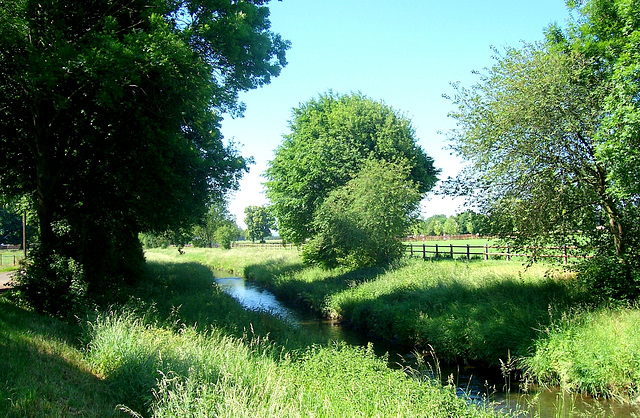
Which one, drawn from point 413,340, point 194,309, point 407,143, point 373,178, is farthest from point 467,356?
point 407,143

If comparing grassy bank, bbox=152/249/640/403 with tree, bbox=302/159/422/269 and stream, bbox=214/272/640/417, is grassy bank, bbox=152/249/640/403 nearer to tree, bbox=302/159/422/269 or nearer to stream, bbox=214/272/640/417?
stream, bbox=214/272/640/417

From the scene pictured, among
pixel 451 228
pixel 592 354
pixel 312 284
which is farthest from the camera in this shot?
pixel 451 228

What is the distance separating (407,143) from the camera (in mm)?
30203

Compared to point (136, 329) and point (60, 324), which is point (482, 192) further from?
point (60, 324)

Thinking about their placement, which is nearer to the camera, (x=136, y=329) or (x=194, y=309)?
(x=136, y=329)

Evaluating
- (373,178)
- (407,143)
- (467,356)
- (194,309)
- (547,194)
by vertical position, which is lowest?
(467,356)

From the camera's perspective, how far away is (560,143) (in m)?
12.7

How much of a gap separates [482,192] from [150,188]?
10.5 m

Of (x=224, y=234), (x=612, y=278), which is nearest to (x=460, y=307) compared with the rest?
(x=612, y=278)

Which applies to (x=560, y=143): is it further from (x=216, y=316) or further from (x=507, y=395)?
(x=216, y=316)

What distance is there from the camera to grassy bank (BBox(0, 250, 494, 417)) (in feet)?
19.2

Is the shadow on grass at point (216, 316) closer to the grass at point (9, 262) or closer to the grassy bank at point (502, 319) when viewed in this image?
the grassy bank at point (502, 319)

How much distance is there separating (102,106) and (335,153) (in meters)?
19.3

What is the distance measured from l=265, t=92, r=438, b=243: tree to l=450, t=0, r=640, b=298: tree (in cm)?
1319
